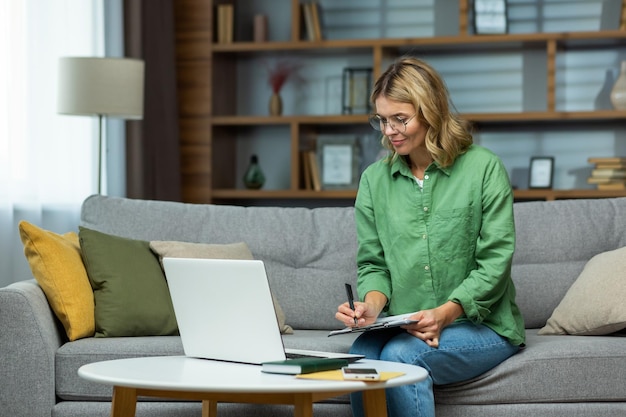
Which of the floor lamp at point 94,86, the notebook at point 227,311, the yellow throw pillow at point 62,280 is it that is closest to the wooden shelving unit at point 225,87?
the floor lamp at point 94,86

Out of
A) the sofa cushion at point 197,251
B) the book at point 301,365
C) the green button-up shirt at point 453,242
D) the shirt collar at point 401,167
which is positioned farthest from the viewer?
the sofa cushion at point 197,251

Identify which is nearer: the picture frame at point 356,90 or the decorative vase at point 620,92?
the decorative vase at point 620,92

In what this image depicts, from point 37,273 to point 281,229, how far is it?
822mm

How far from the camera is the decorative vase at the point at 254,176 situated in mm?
5430

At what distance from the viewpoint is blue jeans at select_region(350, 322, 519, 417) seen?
2223 mm

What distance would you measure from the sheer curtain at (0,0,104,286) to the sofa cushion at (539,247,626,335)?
227 cm

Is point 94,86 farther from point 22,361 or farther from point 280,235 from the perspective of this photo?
point 22,361

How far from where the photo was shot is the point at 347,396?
8.55ft

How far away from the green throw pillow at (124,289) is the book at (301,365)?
3.23 feet

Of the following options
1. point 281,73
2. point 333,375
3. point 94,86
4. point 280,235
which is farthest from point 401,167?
point 281,73

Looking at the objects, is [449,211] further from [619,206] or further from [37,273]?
[37,273]

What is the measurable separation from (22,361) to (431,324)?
3.53ft

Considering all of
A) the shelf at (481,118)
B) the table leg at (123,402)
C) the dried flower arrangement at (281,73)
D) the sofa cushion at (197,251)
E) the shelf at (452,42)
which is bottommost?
the table leg at (123,402)

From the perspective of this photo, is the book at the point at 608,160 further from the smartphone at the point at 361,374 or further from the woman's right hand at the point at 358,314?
the smartphone at the point at 361,374
